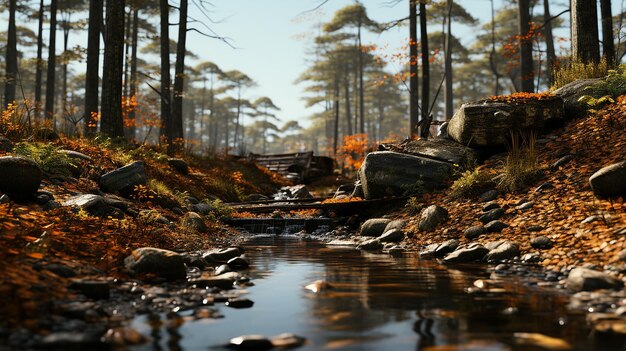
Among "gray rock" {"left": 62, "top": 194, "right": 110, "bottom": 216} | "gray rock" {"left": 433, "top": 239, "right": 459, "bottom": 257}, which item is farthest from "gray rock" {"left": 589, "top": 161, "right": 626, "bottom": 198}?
"gray rock" {"left": 62, "top": 194, "right": 110, "bottom": 216}

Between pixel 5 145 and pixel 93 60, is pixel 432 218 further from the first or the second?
pixel 93 60

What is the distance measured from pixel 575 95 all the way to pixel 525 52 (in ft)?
32.1

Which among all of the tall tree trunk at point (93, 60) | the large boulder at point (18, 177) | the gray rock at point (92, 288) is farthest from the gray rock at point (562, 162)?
the tall tree trunk at point (93, 60)

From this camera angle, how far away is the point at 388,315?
3.11 metres

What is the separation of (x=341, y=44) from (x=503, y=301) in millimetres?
37708

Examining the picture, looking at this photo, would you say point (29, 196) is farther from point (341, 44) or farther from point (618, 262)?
point (341, 44)

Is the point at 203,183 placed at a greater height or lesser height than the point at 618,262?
greater

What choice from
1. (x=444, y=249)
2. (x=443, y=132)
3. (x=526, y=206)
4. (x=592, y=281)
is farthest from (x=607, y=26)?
(x=592, y=281)

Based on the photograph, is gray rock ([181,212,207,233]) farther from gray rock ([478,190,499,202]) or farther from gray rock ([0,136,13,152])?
gray rock ([478,190,499,202])

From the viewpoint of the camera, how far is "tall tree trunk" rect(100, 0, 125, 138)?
1136cm

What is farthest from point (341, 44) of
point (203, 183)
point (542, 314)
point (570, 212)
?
point (542, 314)

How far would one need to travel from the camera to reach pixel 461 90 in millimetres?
48031

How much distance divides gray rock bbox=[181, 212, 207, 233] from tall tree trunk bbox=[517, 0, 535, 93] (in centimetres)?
1430

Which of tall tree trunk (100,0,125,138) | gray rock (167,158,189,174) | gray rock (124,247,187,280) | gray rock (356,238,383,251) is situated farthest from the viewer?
gray rock (167,158,189,174)
